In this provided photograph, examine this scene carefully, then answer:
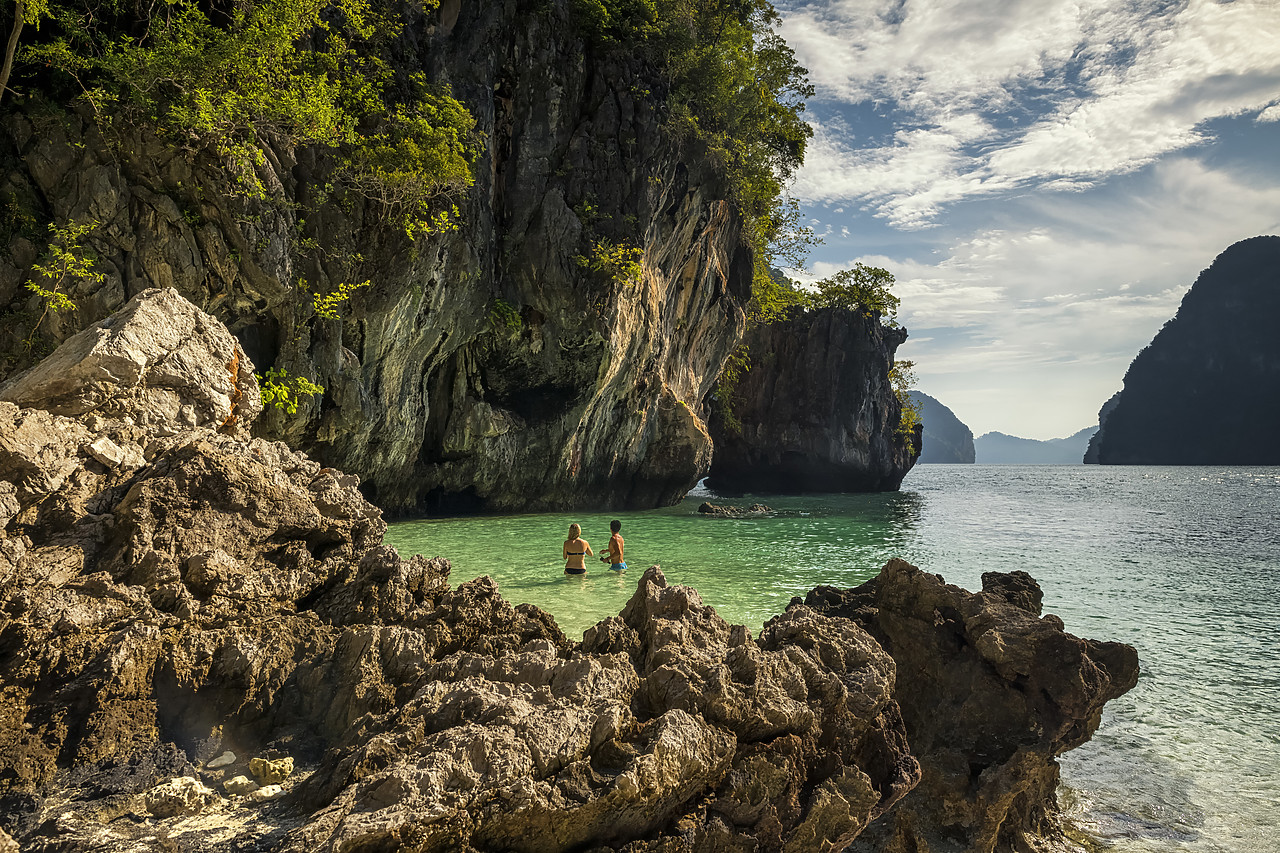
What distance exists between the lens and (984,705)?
15.1 ft

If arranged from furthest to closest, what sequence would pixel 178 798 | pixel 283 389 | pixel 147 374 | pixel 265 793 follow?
pixel 283 389, pixel 147 374, pixel 265 793, pixel 178 798

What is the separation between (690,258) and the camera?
23578mm

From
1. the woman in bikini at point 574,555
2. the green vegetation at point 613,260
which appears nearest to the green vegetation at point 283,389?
the woman in bikini at point 574,555

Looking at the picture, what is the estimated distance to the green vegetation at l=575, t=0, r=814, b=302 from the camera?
19.1 meters

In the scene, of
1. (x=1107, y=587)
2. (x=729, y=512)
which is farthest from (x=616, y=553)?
(x=729, y=512)

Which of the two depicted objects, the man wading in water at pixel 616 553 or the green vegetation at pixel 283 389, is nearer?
the man wading in water at pixel 616 553

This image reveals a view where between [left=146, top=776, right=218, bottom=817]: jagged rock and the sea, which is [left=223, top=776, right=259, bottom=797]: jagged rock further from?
the sea

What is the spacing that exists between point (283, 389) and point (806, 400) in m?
32.1

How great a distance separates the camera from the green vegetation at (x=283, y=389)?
12641 millimetres

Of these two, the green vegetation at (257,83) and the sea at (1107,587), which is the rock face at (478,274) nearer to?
the green vegetation at (257,83)

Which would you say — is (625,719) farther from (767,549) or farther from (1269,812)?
(767,549)

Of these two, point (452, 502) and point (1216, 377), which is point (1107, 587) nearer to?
point (452, 502)

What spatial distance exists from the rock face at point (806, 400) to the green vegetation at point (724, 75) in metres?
15.6

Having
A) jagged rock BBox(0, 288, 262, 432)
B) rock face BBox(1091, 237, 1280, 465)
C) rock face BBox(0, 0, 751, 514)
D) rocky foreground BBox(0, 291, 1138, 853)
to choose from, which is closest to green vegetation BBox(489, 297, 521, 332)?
rock face BBox(0, 0, 751, 514)
